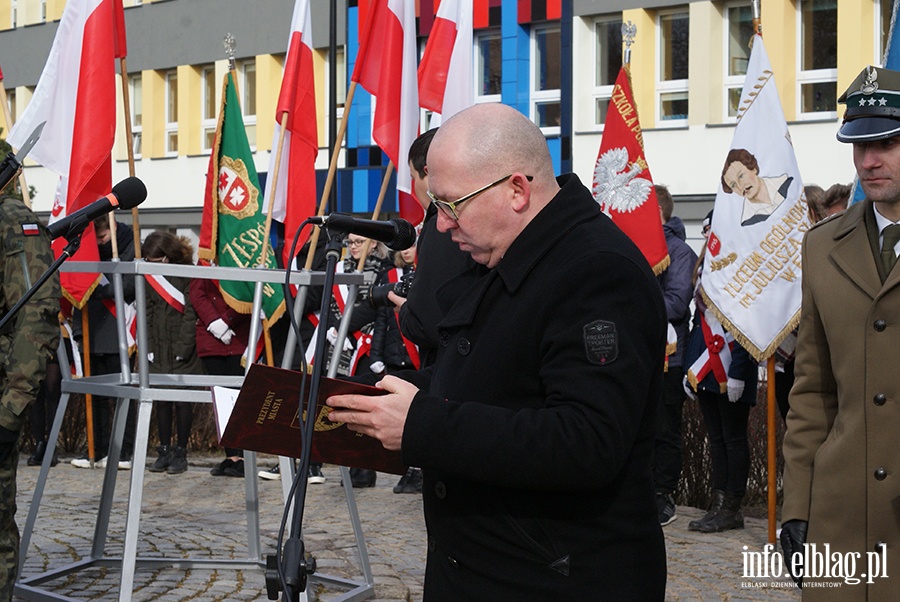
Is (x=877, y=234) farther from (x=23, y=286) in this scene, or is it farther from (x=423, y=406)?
(x=23, y=286)

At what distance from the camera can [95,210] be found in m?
4.24

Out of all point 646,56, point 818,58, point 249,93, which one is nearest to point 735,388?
point 818,58

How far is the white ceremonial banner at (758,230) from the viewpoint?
749 cm

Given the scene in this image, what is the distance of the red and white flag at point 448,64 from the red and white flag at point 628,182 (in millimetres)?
1205

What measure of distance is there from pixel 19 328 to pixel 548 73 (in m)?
22.0

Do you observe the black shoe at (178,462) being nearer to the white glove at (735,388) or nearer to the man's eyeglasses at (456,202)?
the white glove at (735,388)

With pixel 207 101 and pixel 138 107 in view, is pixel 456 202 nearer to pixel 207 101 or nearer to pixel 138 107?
pixel 207 101

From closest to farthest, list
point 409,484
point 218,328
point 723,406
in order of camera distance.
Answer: point 723,406 < point 409,484 < point 218,328

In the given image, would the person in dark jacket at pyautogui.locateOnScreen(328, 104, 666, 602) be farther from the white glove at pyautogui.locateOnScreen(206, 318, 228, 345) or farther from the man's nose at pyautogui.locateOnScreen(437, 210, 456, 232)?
the white glove at pyautogui.locateOnScreen(206, 318, 228, 345)

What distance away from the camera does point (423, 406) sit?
9.24 feet

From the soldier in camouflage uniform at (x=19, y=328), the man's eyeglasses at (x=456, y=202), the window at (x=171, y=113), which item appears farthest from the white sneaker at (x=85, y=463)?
the window at (x=171, y=113)

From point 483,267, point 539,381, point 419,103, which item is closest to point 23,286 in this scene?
point 483,267

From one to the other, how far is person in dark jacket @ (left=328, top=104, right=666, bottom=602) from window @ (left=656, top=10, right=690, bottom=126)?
2118 centimetres

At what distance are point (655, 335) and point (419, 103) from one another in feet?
19.4
